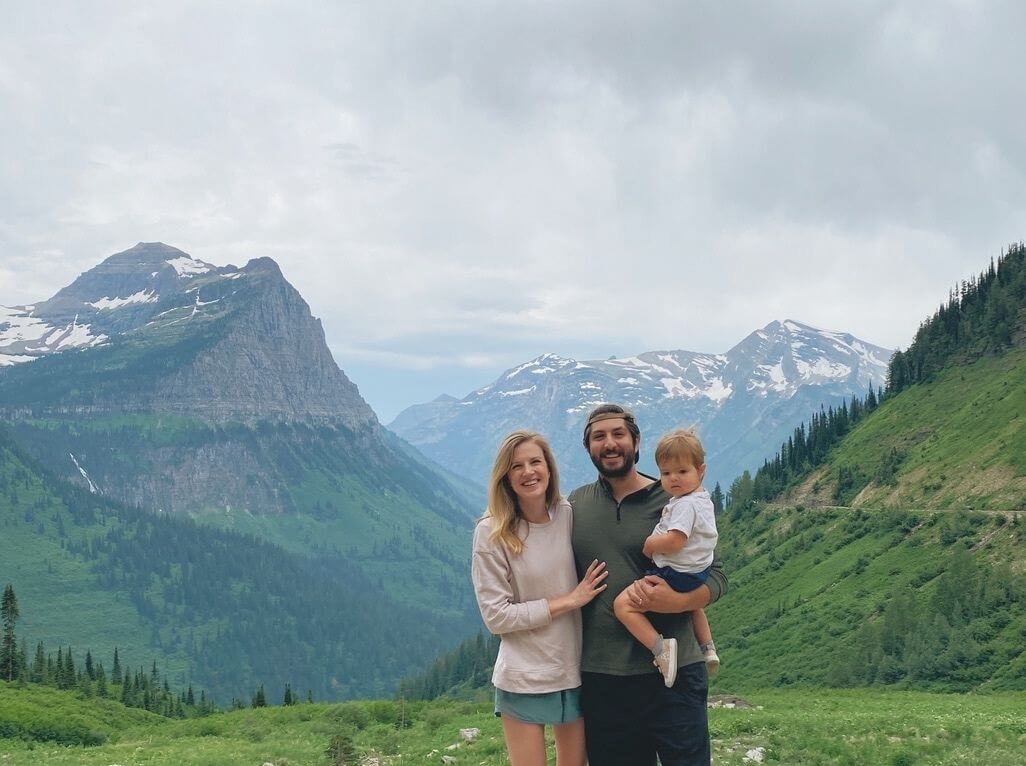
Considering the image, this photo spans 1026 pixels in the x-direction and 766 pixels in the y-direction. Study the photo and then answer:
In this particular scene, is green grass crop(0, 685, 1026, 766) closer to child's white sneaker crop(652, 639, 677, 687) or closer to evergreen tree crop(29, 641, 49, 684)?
child's white sneaker crop(652, 639, 677, 687)

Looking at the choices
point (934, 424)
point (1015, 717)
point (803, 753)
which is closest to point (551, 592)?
point (803, 753)

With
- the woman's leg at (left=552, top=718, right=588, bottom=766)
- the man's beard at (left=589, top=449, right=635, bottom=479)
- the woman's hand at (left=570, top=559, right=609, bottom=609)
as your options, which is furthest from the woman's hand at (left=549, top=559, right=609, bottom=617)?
the woman's leg at (left=552, top=718, right=588, bottom=766)

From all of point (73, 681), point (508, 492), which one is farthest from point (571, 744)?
point (73, 681)

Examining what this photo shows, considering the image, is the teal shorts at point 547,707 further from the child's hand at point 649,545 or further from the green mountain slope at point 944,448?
the green mountain slope at point 944,448

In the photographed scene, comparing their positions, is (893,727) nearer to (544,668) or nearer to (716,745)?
(716,745)

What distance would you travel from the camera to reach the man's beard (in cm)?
991

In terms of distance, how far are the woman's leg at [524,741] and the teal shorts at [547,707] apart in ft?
0.38

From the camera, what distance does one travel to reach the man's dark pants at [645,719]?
31.9ft

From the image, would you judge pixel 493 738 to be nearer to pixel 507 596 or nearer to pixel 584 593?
pixel 507 596

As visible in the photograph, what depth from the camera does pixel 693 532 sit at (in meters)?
9.65

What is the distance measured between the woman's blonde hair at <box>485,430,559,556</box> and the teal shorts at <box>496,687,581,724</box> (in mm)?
1819

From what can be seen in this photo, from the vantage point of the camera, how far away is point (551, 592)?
32.5ft

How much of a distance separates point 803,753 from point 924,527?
290 feet

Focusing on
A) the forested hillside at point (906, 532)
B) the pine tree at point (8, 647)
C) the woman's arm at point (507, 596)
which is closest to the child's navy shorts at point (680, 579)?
the woman's arm at point (507, 596)
